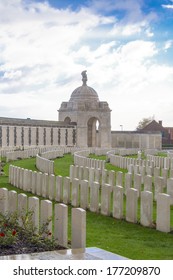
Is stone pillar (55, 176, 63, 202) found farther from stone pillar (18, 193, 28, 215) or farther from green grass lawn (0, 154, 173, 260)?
stone pillar (18, 193, 28, 215)

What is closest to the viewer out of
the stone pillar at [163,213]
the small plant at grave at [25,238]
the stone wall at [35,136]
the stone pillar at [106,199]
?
the small plant at grave at [25,238]

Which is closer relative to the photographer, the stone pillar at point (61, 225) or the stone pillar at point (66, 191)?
the stone pillar at point (61, 225)

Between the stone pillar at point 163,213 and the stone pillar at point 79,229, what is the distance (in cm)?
231

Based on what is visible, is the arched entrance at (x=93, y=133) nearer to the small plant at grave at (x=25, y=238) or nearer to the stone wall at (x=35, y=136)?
the stone wall at (x=35, y=136)

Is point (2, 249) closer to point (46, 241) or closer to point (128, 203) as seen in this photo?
point (46, 241)

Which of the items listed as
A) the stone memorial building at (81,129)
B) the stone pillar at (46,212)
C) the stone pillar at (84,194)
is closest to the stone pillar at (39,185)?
the stone pillar at (84,194)

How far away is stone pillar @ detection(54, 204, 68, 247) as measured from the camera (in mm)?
7879

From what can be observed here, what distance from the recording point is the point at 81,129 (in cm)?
6475

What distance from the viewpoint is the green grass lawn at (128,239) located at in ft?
25.7

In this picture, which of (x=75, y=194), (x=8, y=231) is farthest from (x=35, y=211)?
(x=75, y=194)

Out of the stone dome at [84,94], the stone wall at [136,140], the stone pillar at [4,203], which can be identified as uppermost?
the stone dome at [84,94]

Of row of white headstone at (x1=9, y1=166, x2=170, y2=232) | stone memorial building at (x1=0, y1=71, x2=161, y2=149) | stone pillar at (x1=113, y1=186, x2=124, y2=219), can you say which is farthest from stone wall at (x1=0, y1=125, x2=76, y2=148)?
stone pillar at (x1=113, y1=186, x2=124, y2=219)

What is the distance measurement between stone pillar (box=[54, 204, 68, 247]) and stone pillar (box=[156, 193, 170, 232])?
2.29m
